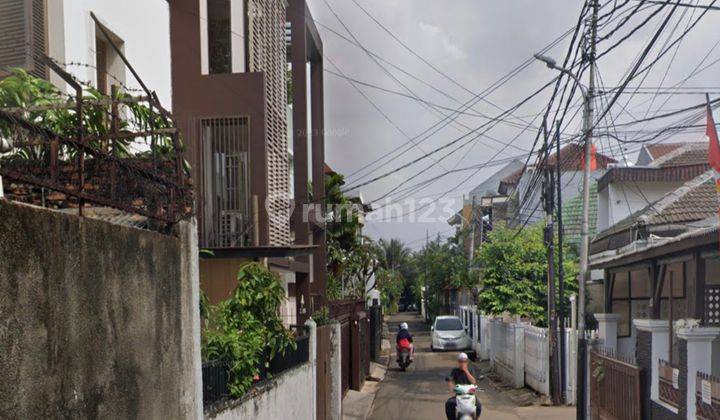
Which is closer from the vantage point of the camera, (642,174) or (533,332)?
(533,332)

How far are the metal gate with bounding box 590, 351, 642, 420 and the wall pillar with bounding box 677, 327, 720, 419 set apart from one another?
1669 millimetres

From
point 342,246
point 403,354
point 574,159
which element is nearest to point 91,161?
point 574,159

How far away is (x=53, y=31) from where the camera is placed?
729 centimetres

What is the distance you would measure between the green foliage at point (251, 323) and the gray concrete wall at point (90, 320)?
5.56ft

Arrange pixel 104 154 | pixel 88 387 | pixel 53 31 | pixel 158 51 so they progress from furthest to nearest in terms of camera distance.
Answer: pixel 158 51, pixel 53 31, pixel 104 154, pixel 88 387

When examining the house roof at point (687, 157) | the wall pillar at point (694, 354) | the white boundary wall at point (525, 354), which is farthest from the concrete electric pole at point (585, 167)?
the house roof at point (687, 157)

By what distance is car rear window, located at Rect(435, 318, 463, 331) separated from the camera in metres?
30.3

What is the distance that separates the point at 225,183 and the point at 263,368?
4.17m

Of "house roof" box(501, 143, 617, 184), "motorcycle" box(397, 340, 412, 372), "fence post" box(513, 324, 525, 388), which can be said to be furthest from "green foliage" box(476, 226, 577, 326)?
"fence post" box(513, 324, 525, 388)

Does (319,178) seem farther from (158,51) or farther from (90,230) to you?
(90,230)

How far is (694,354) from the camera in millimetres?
6527

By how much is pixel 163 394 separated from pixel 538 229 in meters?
20.5

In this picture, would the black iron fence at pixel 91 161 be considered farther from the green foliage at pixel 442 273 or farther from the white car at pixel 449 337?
the green foliage at pixel 442 273

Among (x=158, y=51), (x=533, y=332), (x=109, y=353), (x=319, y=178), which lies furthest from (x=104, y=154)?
(x=533, y=332)
